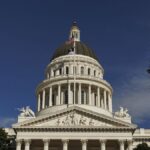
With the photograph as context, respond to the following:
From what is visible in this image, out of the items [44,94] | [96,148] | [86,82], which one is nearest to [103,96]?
[86,82]

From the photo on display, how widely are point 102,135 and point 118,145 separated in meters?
3.59

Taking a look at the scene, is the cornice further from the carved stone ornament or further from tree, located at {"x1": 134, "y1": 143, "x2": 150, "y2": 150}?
tree, located at {"x1": 134, "y1": 143, "x2": 150, "y2": 150}

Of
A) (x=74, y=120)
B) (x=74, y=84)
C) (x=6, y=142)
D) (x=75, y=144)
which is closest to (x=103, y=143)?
(x=74, y=120)

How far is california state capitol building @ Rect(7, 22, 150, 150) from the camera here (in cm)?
6594

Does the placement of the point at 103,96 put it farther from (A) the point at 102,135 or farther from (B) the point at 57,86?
(A) the point at 102,135

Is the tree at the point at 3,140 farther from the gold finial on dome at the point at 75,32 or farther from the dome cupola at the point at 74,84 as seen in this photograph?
the gold finial on dome at the point at 75,32

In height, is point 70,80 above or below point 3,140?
above

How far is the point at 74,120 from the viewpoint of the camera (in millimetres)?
66750

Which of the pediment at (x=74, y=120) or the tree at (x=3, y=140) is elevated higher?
the pediment at (x=74, y=120)

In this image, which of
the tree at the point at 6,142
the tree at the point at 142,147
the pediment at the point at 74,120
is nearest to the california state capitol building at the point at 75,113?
the pediment at the point at 74,120

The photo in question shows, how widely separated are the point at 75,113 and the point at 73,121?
1297mm

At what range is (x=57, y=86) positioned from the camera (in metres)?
84.4

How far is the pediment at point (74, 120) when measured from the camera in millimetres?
66250

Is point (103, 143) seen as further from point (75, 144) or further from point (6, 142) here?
point (6, 142)
